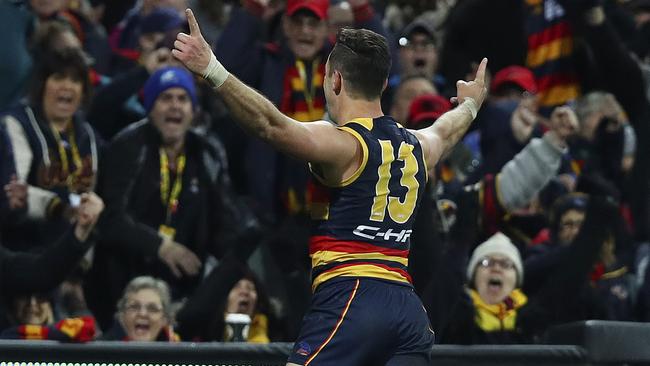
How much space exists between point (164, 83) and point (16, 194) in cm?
126

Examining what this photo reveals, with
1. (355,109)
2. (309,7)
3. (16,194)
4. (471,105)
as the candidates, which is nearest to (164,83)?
(309,7)

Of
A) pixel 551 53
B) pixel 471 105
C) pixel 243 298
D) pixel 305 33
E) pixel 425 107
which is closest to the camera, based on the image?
pixel 471 105

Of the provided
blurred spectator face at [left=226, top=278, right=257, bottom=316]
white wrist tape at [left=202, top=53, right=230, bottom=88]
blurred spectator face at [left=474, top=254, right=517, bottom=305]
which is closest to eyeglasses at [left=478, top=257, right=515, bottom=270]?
blurred spectator face at [left=474, top=254, right=517, bottom=305]

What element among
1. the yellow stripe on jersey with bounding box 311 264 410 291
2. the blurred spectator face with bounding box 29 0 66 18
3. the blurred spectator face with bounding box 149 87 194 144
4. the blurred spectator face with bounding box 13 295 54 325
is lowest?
the blurred spectator face with bounding box 13 295 54 325

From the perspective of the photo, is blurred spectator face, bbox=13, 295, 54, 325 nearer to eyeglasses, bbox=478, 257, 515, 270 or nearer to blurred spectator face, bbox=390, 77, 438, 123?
eyeglasses, bbox=478, 257, 515, 270

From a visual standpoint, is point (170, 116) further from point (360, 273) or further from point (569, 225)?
point (360, 273)

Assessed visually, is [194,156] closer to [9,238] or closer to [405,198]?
[9,238]

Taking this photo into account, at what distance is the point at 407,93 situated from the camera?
9.21 meters

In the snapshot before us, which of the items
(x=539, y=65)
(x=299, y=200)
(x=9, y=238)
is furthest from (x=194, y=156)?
(x=539, y=65)

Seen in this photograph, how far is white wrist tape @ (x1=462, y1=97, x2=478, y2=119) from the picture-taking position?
6184 millimetres

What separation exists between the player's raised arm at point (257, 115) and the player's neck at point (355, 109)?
0.21 meters

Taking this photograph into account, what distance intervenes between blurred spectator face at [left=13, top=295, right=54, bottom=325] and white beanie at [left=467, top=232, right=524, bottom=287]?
2429 millimetres

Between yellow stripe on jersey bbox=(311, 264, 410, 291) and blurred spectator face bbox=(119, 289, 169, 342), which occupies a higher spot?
yellow stripe on jersey bbox=(311, 264, 410, 291)

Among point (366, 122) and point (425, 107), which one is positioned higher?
point (425, 107)
